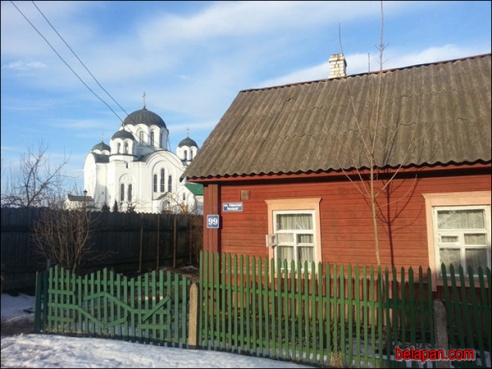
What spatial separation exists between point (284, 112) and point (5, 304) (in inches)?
325

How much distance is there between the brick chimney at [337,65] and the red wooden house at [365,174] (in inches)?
80.8

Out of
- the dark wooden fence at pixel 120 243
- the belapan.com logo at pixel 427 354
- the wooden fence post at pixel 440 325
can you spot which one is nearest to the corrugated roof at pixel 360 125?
the wooden fence post at pixel 440 325

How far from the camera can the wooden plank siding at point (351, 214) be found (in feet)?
22.9

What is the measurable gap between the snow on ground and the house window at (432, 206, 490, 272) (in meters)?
3.64

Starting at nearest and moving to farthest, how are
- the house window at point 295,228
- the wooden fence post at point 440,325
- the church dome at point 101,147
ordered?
the wooden fence post at point 440,325
the house window at point 295,228
the church dome at point 101,147

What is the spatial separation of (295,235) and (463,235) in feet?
10.3

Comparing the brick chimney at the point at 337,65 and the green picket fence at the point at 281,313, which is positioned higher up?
the brick chimney at the point at 337,65

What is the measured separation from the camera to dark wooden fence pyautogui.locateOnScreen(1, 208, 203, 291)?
9719mm

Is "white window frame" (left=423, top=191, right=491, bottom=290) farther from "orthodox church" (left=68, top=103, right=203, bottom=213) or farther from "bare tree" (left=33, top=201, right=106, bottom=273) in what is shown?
"orthodox church" (left=68, top=103, right=203, bottom=213)

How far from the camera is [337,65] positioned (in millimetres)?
11820

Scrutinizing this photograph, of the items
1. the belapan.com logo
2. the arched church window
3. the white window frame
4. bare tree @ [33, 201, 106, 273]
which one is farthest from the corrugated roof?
the arched church window

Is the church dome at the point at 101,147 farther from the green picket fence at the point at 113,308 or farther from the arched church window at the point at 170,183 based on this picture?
the green picket fence at the point at 113,308

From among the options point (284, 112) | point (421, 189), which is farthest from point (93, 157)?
point (421, 189)

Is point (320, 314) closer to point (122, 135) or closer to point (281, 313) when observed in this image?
point (281, 313)
